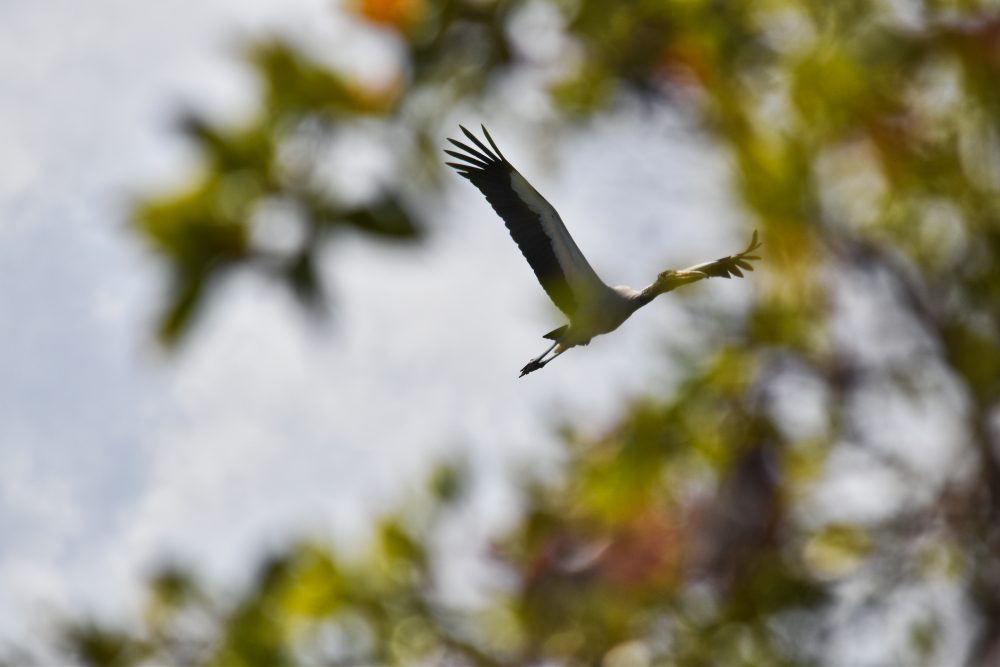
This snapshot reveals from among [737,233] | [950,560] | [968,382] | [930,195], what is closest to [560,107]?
[737,233]

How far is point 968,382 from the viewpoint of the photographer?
502 cm

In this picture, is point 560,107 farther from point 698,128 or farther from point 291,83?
point 291,83

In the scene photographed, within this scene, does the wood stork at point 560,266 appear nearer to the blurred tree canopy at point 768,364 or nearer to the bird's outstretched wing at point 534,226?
the bird's outstretched wing at point 534,226

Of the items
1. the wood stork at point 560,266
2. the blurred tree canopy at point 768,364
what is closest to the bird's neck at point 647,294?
the wood stork at point 560,266

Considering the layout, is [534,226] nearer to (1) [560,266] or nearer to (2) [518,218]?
(2) [518,218]

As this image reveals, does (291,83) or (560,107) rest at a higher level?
(560,107)

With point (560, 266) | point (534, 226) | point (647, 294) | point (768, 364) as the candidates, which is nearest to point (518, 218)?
point (534, 226)

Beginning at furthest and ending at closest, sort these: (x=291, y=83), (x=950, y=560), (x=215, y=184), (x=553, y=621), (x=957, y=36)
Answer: (x=553, y=621) < (x=950, y=560) < (x=957, y=36) < (x=291, y=83) < (x=215, y=184)

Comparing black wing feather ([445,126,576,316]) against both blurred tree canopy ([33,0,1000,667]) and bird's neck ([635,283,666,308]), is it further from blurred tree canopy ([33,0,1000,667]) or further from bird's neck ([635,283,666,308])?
blurred tree canopy ([33,0,1000,667])

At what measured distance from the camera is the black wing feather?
1117 mm

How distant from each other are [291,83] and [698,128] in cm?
263

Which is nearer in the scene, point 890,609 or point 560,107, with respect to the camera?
point 890,609

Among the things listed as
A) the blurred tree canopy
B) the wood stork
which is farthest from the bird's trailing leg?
the blurred tree canopy

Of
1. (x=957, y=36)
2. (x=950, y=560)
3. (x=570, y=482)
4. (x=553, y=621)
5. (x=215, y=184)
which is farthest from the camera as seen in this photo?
(x=570, y=482)
